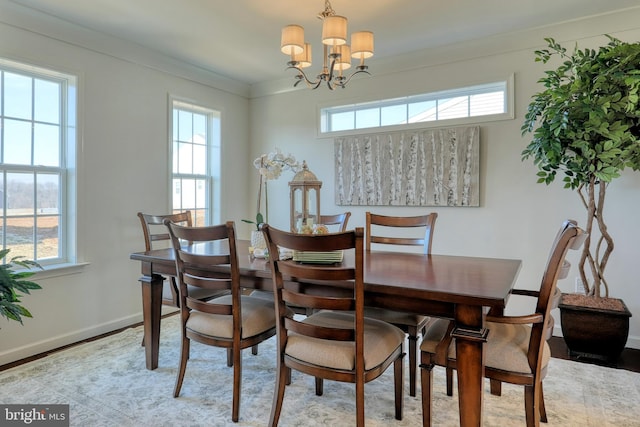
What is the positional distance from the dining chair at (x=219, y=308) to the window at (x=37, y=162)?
5.17 feet

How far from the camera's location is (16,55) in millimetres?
2732

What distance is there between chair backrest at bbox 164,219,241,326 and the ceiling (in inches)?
71.1

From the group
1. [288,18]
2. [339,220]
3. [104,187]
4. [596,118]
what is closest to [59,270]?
[104,187]

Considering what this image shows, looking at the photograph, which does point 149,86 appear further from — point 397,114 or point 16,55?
point 397,114

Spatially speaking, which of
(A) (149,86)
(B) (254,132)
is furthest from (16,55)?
(B) (254,132)

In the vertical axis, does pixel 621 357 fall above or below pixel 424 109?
below

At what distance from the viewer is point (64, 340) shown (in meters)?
3.03

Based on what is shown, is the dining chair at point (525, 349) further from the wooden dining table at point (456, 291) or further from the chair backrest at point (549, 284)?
the wooden dining table at point (456, 291)

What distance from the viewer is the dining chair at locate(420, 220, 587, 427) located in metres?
1.52

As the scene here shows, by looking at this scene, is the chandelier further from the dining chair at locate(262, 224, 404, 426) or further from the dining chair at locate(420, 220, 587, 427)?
the dining chair at locate(420, 220, 587, 427)

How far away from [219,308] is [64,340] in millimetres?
1901

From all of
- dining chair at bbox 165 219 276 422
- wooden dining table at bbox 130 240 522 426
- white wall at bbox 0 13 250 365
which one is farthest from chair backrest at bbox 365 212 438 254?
white wall at bbox 0 13 250 365

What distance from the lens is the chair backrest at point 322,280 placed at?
4.97 ft

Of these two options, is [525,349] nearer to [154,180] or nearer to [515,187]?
[515,187]
